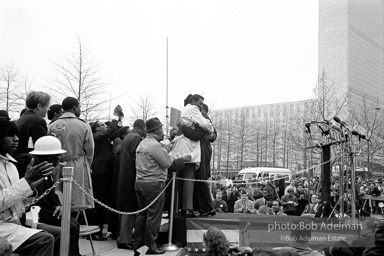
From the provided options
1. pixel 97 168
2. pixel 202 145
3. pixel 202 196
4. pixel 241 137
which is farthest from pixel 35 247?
pixel 241 137

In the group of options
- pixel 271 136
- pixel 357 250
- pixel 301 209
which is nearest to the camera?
pixel 357 250

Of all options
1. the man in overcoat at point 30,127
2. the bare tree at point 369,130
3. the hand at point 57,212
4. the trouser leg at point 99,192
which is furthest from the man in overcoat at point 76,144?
the bare tree at point 369,130

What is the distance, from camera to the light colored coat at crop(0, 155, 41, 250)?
3527 millimetres

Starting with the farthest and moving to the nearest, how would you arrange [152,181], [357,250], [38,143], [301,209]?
[301,209]
[152,181]
[357,250]
[38,143]

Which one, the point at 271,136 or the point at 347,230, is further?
the point at 271,136

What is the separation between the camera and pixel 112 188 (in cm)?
739

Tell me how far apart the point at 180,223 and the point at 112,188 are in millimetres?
1391

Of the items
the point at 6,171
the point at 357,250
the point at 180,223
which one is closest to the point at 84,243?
the point at 180,223

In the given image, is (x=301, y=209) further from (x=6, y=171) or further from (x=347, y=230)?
(x=6, y=171)

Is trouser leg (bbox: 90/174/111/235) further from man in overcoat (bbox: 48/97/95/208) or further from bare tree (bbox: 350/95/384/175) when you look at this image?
bare tree (bbox: 350/95/384/175)

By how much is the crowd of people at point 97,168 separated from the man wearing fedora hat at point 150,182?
14 mm

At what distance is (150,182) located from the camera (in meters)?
6.21

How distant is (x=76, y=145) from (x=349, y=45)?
2809 inches

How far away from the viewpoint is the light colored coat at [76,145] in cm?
552
